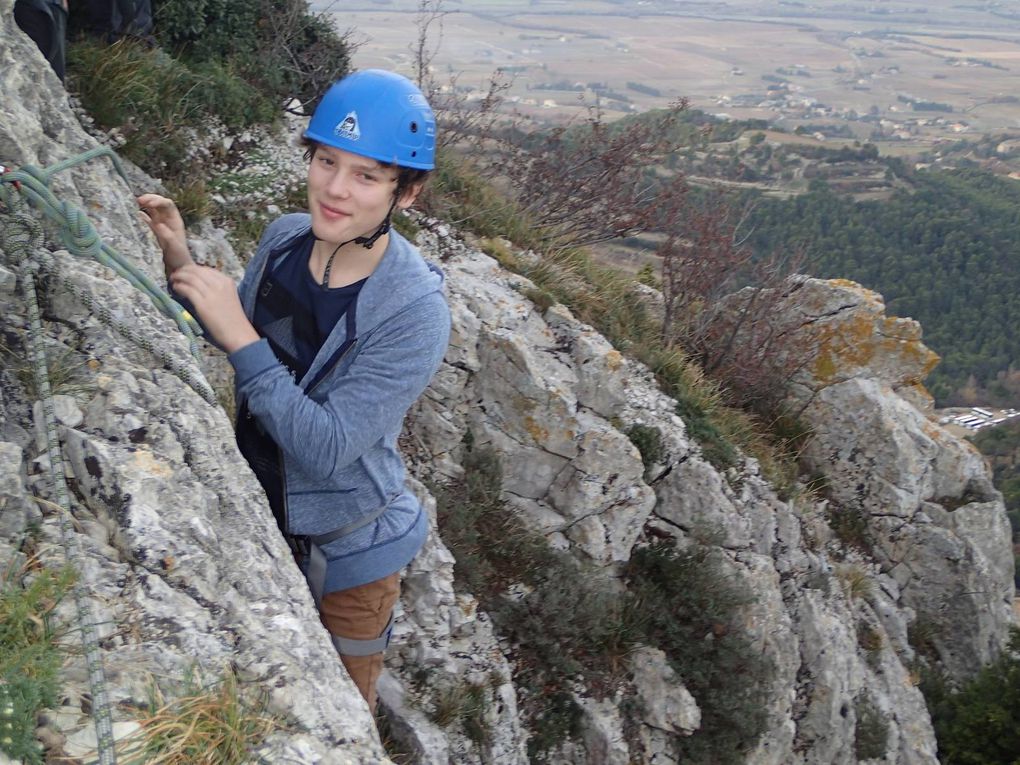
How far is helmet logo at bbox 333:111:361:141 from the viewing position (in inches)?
85.7

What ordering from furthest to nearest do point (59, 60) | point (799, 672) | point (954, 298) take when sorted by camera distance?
point (954, 298) → point (799, 672) → point (59, 60)

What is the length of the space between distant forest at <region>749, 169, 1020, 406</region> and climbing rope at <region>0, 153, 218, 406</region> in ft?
122

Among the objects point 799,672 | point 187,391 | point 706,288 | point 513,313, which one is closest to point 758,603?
point 799,672

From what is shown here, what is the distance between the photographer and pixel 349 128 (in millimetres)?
2178

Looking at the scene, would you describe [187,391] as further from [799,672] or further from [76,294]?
[799,672]

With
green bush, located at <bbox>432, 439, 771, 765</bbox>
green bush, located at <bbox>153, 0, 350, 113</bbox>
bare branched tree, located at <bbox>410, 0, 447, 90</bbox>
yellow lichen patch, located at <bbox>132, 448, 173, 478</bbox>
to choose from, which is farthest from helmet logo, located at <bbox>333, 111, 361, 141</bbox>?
bare branched tree, located at <bbox>410, 0, 447, 90</bbox>

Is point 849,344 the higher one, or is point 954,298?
point 849,344

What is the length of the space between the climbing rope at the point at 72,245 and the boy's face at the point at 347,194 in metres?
0.47

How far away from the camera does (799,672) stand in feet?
23.4

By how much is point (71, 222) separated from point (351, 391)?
0.80 m

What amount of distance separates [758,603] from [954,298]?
39371 mm

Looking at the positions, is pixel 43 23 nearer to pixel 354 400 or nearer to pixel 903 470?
pixel 354 400

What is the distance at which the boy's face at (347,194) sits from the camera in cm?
219

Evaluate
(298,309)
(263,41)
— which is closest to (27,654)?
(298,309)
